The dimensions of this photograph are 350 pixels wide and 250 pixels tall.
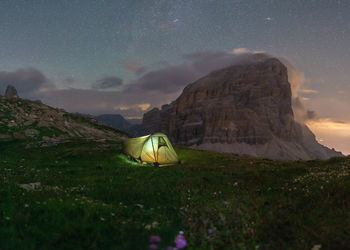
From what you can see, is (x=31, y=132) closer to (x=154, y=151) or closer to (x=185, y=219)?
(x=154, y=151)

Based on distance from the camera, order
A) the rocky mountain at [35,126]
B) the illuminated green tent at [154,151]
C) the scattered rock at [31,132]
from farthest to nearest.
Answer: the scattered rock at [31,132]
the rocky mountain at [35,126]
the illuminated green tent at [154,151]

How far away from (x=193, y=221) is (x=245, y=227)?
162 centimetres

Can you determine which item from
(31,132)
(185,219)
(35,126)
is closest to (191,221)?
(185,219)

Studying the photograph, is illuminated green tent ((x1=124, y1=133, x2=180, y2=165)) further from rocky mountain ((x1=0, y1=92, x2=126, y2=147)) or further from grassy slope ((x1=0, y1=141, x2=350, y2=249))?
rocky mountain ((x1=0, y1=92, x2=126, y2=147))

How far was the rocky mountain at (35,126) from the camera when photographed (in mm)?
45781

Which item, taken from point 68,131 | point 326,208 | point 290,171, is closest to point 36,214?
point 326,208

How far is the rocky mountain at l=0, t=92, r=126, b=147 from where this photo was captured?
45.8m

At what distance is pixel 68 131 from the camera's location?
59.2m

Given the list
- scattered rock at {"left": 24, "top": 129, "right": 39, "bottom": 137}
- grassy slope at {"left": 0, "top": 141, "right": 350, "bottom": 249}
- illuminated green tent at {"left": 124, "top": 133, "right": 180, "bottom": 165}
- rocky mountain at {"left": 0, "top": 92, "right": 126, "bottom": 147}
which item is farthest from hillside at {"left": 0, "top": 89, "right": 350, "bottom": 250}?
scattered rock at {"left": 24, "top": 129, "right": 39, "bottom": 137}

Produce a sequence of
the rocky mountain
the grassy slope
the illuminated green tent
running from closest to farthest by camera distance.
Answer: the grassy slope → the illuminated green tent → the rocky mountain

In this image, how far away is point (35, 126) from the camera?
52.1 meters

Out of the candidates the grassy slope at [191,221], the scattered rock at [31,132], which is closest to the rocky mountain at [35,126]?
the scattered rock at [31,132]

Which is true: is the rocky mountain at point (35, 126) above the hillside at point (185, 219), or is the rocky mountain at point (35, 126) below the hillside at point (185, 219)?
above

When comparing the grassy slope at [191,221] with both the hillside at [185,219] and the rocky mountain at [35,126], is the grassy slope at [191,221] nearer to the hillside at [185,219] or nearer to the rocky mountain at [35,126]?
the hillside at [185,219]
